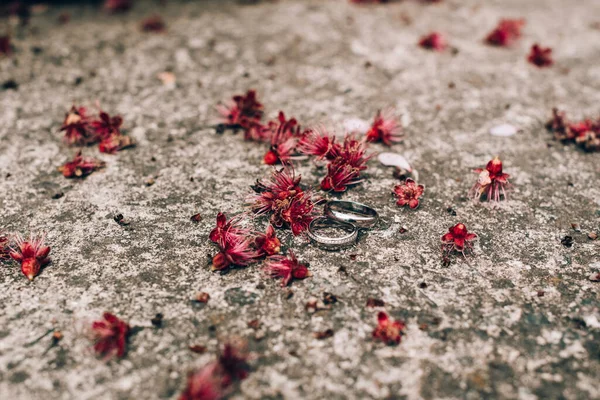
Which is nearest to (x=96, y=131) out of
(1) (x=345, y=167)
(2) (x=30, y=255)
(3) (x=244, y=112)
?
(3) (x=244, y=112)

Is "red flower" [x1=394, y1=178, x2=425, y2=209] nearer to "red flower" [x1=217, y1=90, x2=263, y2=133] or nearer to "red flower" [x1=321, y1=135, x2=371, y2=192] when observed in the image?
"red flower" [x1=321, y1=135, x2=371, y2=192]

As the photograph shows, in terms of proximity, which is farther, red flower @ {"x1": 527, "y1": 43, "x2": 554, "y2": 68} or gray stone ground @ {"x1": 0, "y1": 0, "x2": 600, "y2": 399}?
red flower @ {"x1": 527, "y1": 43, "x2": 554, "y2": 68}

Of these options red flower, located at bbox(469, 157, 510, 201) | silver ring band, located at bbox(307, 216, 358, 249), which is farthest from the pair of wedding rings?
red flower, located at bbox(469, 157, 510, 201)

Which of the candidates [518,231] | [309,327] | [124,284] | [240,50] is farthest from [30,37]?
[518,231]

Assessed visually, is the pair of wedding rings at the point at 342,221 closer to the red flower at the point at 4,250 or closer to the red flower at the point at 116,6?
the red flower at the point at 4,250

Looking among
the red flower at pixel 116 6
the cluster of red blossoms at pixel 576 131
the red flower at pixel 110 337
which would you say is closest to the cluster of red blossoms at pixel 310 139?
the cluster of red blossoms at pixel 576 131

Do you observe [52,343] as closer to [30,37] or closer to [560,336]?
[560,336]
